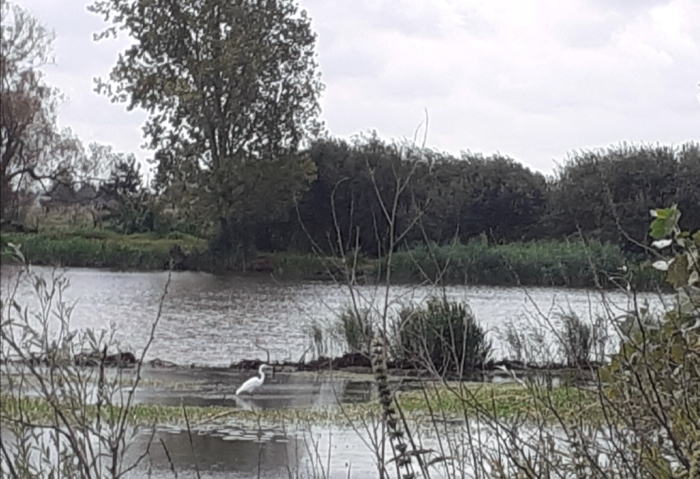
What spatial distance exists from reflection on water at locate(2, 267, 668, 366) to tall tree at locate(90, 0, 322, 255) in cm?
630

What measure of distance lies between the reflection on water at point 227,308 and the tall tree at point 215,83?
6.30 m

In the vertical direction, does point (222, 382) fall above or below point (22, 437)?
below

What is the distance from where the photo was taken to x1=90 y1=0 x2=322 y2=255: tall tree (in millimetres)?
39719

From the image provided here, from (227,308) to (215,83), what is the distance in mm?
16463

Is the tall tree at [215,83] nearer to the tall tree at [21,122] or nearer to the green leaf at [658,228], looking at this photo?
the tall tree at [21,122]

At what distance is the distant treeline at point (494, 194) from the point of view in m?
28.2

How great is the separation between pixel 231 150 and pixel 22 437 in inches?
1485

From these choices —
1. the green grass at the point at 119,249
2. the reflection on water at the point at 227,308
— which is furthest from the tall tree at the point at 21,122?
the green grass at the point at 119,249

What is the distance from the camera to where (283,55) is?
40.9m

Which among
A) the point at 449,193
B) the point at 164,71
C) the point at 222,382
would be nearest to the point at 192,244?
the point at 164,71

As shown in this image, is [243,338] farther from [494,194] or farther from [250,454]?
[494,194]

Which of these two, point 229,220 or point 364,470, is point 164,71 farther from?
point 364,470

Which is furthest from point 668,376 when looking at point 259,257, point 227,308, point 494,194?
point 259,257

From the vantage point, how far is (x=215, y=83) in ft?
131
